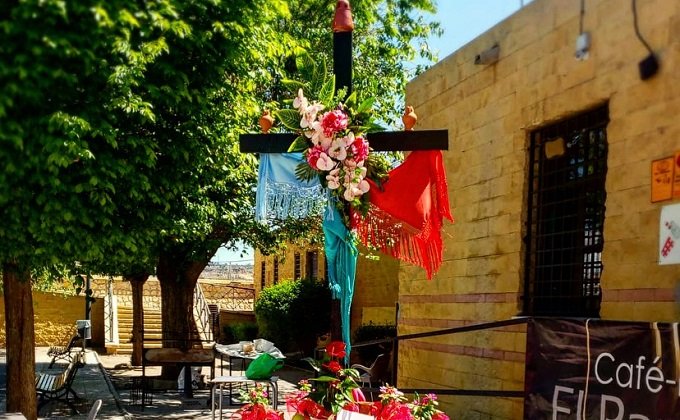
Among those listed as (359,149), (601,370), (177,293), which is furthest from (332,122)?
(177,293)

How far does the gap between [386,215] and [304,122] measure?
34.2 inches

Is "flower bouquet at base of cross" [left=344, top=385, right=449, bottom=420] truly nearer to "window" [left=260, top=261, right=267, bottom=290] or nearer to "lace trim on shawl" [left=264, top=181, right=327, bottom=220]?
"lace trim on shawl" [left=264, top=181, right=327, bottom=220]

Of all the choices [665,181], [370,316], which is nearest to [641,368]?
[665,181]

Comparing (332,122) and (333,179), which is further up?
(332,122)

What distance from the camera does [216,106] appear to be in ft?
20.9

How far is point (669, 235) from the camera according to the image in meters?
5.00

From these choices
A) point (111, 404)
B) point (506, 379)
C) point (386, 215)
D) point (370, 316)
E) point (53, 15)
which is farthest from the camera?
point (370, 316)

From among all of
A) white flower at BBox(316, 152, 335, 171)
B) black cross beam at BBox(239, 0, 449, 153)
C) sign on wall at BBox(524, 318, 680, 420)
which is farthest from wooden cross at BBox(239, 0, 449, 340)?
sign on wall at BBox(524, 318, 680, 420)

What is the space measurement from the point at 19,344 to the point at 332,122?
5.07 m

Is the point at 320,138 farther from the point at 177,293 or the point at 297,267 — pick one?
the point at 297,267

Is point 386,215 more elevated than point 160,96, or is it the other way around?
point 160,96

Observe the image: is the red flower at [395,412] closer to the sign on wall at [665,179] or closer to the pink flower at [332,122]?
the pink flower at [332,122]

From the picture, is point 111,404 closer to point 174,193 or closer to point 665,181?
point 174,193

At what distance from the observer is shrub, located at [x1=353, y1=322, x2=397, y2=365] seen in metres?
15.6
